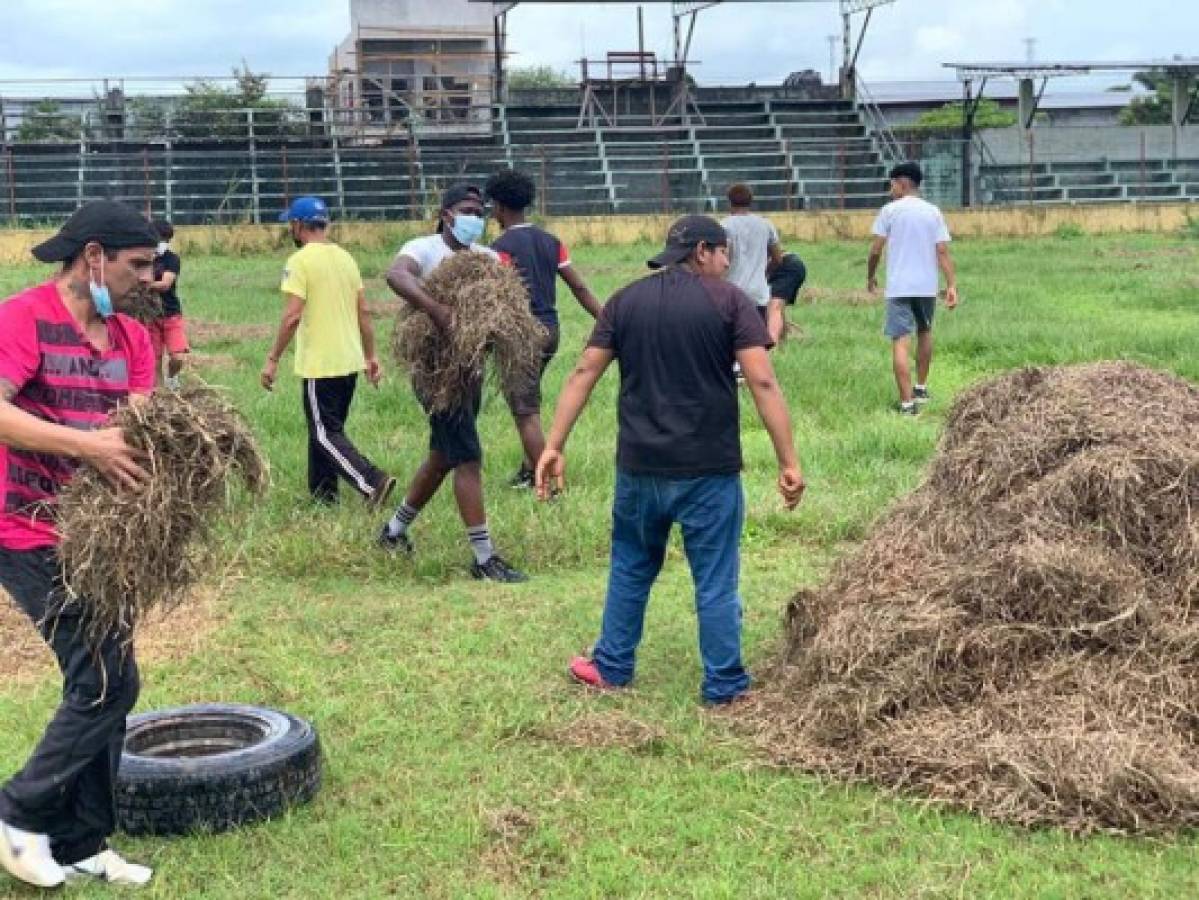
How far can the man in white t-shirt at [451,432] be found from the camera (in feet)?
24.6

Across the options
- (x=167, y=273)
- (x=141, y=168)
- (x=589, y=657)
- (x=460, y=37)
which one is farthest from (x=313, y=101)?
Result: (x=589, y=657)

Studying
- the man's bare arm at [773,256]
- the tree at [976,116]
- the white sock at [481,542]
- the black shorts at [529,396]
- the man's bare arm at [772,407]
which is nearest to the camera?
the man's bare arm at [772,407]

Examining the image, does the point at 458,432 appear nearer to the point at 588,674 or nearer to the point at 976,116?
the point at 588,674

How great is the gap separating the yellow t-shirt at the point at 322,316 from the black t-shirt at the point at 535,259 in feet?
3.34

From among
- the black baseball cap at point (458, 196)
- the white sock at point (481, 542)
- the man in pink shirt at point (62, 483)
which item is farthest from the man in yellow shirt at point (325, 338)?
the man in pink shirt at point (62, 483)

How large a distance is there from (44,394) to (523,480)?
5459 mm

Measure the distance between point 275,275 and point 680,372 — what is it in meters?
20.4

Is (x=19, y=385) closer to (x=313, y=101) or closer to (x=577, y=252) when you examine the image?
(x=577, y=252)

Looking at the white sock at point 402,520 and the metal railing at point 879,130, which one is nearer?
the white sock at point 402,520

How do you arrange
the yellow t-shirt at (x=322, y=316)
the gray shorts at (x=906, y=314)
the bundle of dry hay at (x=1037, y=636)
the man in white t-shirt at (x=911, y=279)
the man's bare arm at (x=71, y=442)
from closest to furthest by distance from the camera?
the man's bare arm at (x=71, y=442)
the bundle of dry hay at (x=1037, y=636)
the yellow t-shirt at (x=322, y=316)
the man in white t-shirt at (x=911, y=279)
the gray shorts at (x=906, y=314)

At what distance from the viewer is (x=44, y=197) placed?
113 feet

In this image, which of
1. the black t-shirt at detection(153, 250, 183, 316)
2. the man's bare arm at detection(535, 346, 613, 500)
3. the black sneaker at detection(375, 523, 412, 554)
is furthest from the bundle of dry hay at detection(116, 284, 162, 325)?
→ the man's bare arm at detection(535, 346, 613, 500)

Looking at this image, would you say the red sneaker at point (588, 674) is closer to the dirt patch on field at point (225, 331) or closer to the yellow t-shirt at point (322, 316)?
the yellow t-shirt at point (322, 316)

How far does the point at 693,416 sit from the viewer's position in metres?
5.62
